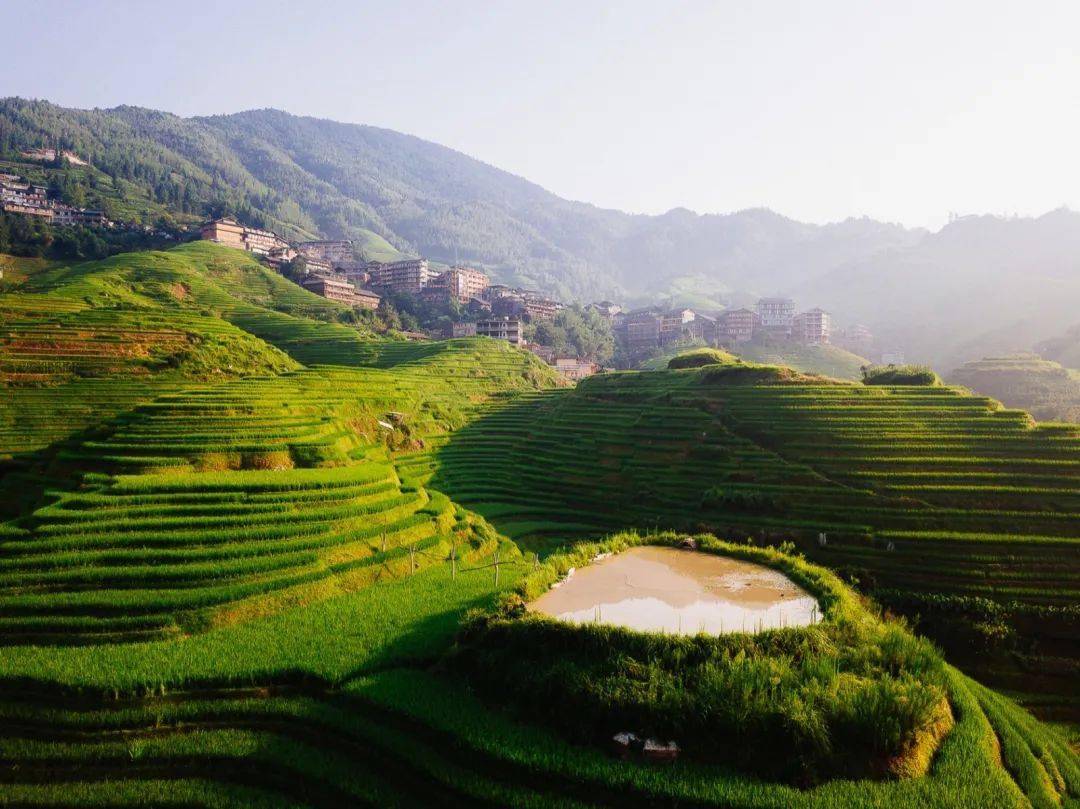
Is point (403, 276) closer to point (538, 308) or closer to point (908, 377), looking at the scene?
point (538, 308)

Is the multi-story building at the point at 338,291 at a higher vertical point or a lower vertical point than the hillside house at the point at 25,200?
lower

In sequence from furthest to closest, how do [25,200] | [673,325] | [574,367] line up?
[673,325]
[25,200]
[574,367]

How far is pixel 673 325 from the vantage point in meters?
121

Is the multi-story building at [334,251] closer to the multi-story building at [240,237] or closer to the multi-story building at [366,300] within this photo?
the multi-story building at [240,237]

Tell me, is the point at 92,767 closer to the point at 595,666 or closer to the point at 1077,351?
the point at 595,666

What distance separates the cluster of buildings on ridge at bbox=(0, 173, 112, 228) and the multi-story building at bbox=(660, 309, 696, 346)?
3607 inches

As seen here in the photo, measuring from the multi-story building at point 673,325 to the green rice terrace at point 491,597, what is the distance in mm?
83022

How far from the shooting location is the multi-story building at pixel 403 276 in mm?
126000

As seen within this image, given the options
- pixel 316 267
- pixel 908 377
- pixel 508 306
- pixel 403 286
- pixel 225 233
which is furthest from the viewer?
pixel 403 286

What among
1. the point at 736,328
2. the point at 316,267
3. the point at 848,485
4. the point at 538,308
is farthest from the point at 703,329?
the point at 848,485

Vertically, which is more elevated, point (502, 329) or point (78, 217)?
point (78, 217)

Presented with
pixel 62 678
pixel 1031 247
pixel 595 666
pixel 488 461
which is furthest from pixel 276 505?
pixel 1031 247

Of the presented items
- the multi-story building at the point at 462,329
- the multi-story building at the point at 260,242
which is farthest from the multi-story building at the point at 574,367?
the multi-story building at the point at 260,242

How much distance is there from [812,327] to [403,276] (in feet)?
263
